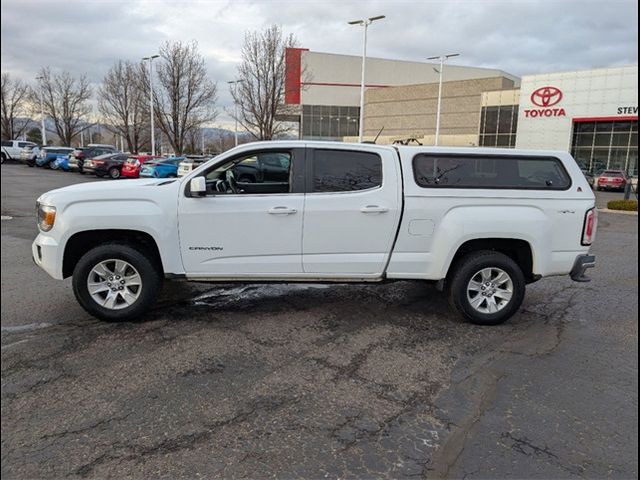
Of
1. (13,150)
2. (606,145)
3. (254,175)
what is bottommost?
(254,175)

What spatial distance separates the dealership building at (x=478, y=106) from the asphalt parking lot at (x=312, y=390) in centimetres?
2687

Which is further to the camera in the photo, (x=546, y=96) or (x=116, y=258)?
(x=546, y=96)

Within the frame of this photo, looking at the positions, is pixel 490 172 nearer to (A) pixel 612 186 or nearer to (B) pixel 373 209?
(B) pixel 373 209

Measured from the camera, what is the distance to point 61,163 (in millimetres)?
33469

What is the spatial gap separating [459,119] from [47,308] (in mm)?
59239

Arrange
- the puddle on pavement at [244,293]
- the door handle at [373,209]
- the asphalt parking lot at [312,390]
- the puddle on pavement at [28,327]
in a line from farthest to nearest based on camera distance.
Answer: the puddle on pavement at [244,293]
the door handle at [373,209]
the puddle on pavement at [28,327]
the asphalt parking lot at [312,390]

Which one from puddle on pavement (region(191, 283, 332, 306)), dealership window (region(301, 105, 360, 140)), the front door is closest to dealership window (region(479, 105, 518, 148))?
dealership window (region(301, 105, 360, 140))

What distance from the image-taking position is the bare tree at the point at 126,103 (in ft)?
136

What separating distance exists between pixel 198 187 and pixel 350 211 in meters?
1.51

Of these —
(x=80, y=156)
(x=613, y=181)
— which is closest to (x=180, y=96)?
(x=80, y=156)

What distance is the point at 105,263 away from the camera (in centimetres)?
484

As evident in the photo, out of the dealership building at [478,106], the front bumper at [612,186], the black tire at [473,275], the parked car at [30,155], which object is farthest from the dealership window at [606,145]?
the parked car at [30,155]

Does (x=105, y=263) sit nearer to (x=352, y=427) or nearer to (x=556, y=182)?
(x=352, y=427)

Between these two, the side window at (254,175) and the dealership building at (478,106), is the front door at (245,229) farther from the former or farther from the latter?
the dealership building at (478,106)
